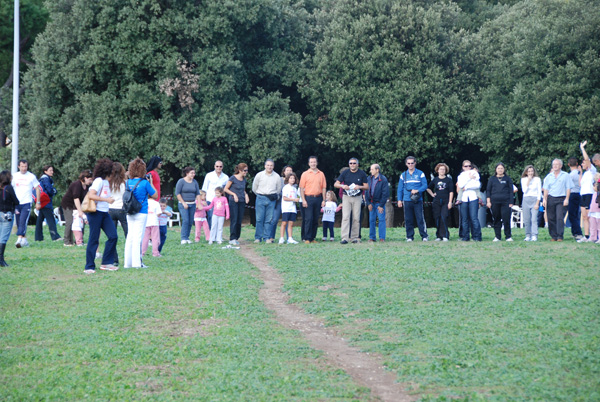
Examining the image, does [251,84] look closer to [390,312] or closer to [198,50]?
[198,50]

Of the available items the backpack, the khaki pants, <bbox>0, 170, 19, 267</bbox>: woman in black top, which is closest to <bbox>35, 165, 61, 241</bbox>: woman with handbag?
<bbox>0, 170, 19, 267</bbox>: woman in black top

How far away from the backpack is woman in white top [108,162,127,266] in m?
0.27

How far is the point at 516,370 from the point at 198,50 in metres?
28.4

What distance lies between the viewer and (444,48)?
33.8 metres

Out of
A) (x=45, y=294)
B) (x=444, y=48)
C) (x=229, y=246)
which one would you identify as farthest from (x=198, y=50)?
(x=45, y=294)

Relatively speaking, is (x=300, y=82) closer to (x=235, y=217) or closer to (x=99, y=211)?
(x=235, y=217)

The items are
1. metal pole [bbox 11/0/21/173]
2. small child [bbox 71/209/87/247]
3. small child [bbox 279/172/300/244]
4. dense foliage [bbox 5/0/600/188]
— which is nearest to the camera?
small child [bbox 71/209/87/247]

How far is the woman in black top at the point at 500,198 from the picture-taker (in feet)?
59.8

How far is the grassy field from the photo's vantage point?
5.96 metres

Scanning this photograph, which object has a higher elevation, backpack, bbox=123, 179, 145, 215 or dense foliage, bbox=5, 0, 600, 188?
dense foliage, bbox=5, 0, 600, 188

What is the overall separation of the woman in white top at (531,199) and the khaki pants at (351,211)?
13.8ft

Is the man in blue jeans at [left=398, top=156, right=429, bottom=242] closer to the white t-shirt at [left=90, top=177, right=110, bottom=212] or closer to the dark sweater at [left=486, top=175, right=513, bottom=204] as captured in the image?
the dark sweater at [left=486, top=175, right=513, bottom=204]

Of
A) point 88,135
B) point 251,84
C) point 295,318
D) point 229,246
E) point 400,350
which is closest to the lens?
point 400,350

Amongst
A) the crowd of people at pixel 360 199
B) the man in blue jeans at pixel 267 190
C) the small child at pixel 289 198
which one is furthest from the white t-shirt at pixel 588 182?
the man in blue jeans at pixel 267 190
